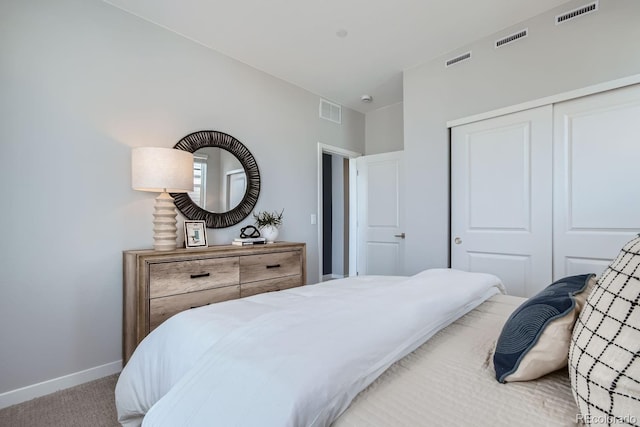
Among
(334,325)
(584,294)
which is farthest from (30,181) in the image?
(584,294)

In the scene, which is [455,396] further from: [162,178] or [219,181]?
[219,181]

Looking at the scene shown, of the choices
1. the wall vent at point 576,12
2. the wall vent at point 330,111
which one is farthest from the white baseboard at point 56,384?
the wall vent at point 576,12

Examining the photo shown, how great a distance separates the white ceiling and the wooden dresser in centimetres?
184

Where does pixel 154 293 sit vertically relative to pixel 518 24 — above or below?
below

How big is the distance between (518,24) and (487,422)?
3050 millimetres

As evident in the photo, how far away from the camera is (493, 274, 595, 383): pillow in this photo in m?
0.76

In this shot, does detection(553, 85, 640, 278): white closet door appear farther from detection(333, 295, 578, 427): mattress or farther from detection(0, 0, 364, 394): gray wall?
detection(0, 0, 364, 394): gray wall

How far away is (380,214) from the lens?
12.6 ft

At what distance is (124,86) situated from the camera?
7.57 ft

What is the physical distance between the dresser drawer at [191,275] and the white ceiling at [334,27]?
192cm

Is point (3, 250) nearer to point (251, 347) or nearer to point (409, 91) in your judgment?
point (251, 347)

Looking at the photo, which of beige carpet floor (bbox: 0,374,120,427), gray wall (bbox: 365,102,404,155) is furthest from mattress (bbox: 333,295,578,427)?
gray wall (bbox: 365,102,404,155)

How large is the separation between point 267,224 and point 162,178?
1.14 metres

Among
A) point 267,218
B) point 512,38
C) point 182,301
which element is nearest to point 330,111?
point 267,218
